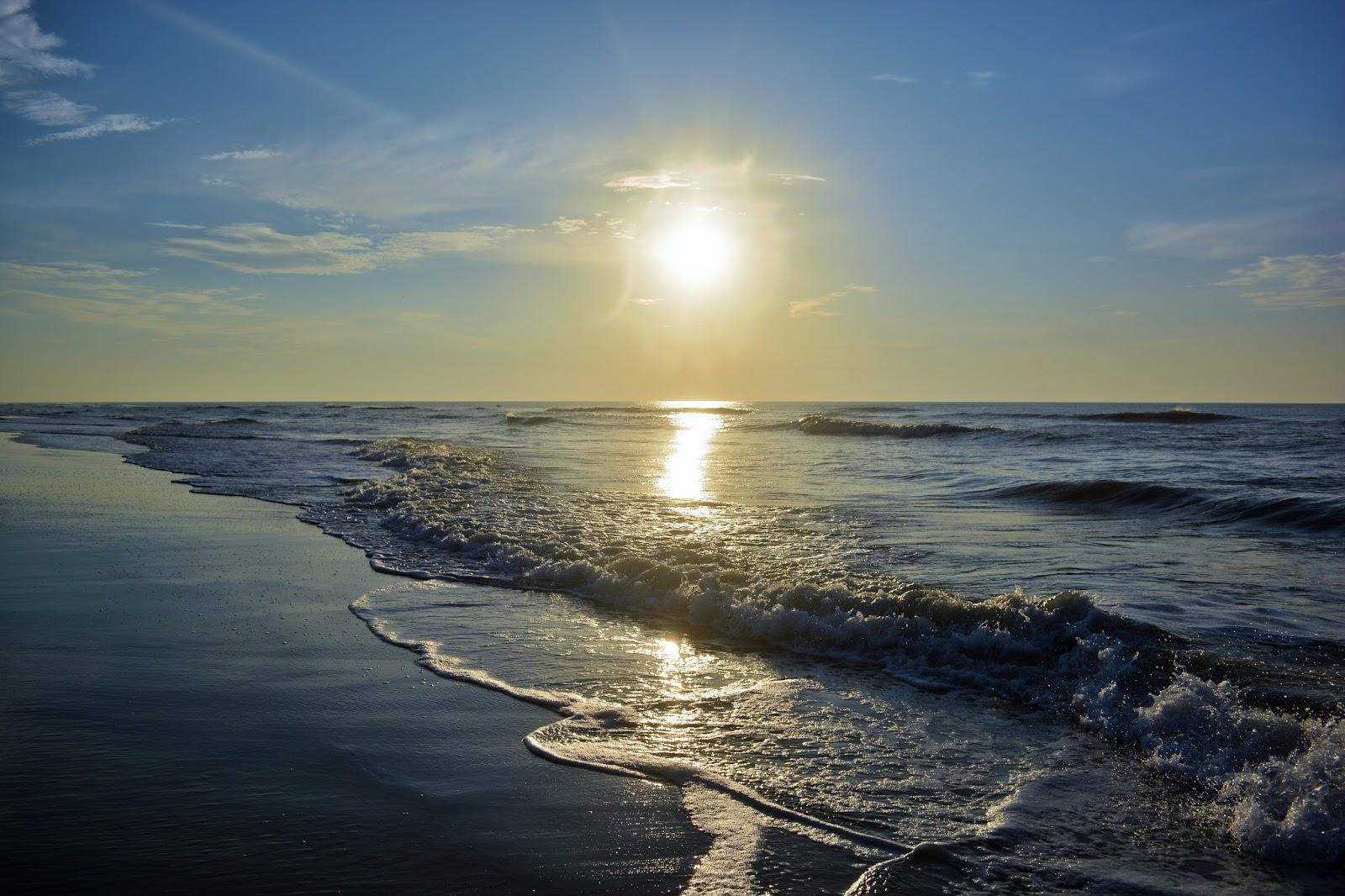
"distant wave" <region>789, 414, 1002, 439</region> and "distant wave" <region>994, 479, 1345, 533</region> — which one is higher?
"distant wave" <region>789, 414, 1002, 439</region>

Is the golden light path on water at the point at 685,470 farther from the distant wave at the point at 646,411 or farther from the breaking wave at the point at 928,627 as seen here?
the distant wave at the point at 646,411

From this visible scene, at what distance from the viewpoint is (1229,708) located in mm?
5059

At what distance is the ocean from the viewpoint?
392 cm

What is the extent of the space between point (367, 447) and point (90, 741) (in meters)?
27.2

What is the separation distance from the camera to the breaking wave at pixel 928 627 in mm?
4344

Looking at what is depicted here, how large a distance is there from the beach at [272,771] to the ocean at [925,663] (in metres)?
0.35

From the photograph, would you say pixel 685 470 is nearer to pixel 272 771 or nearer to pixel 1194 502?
pixel 1194 502

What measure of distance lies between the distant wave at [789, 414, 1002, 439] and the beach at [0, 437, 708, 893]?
35980 millimetres

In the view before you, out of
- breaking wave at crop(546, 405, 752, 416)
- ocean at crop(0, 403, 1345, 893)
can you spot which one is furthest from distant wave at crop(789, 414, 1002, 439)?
breaking wave at crop(546, 405, 752, 416)

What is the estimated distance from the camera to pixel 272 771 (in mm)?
4410

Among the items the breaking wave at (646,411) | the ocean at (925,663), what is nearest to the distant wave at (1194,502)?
the ocean at (925,663)

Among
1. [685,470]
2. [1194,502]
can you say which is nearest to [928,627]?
[1194,502]

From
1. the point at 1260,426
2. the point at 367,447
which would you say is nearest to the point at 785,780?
the point at 367,447

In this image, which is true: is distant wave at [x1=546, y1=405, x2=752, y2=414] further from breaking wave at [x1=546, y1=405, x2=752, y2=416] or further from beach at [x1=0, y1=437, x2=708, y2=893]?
beach at [x1=0, y1=437, x2=708, y2=893]
